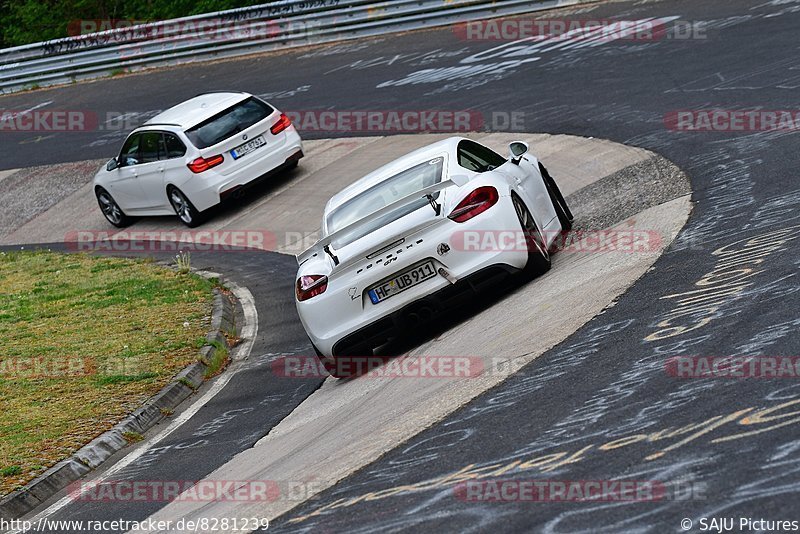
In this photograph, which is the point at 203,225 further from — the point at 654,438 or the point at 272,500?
the point at 654,438

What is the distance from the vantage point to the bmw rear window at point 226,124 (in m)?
17.5

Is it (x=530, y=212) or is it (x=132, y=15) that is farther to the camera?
(x=132, y=15)

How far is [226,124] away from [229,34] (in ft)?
35.6

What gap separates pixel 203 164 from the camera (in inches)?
684

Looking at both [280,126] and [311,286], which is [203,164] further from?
[311,286]

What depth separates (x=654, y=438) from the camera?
5613mm

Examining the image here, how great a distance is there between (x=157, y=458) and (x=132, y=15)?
2956 centimetres

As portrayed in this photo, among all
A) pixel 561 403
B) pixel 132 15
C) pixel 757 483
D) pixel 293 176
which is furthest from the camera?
pixel 132 15

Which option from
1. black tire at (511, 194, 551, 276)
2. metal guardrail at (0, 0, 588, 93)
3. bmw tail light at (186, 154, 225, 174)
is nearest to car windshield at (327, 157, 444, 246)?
black tire at (511, 194, 551, 276)

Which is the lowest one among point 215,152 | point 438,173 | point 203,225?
point 203,225

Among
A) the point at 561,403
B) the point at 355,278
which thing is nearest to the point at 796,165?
the point at 355,278

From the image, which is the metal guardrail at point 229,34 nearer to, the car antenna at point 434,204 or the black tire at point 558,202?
the black tire at point 558,202

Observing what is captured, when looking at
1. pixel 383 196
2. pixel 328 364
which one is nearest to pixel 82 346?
pixel 328 364

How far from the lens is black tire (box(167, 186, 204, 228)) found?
17.8 m
